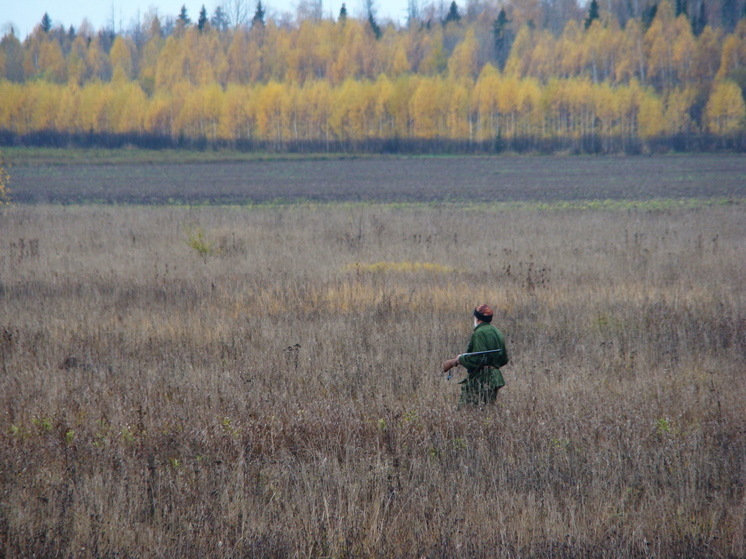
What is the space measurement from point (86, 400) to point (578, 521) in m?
4.36

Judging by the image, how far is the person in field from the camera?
5527mm

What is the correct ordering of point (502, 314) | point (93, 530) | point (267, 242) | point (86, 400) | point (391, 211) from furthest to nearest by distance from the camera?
point (391, 211)
point (267, 242)
point (502, 314)
point (86, 400)
point (93, 530)

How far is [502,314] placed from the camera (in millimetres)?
10328

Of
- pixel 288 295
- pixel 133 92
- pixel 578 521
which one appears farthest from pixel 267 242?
pixel 133 92

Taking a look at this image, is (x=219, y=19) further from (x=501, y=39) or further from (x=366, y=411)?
(x=366, y=411)

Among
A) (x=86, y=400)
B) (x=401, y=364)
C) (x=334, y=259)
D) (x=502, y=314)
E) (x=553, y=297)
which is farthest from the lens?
(x=334, y=259)

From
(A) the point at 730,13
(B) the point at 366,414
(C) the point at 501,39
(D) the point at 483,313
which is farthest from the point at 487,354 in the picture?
(A) the point at 730,13

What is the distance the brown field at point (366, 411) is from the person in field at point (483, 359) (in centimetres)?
19

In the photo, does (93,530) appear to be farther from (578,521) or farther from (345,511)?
(578,521)

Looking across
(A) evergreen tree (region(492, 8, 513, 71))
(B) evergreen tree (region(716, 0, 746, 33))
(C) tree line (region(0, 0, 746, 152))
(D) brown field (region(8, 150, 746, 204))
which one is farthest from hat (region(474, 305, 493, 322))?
(B) evergreen tree (region(716, 0, 746, 33))

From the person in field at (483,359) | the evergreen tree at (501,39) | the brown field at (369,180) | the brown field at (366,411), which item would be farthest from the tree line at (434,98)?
the person in field at (483,359)

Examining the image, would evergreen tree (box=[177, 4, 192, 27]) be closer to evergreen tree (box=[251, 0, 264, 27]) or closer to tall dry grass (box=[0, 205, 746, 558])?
evergreen tree (box=[251, 0, 264, 27])

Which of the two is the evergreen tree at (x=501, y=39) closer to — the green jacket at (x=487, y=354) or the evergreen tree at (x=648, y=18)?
the evergreen tree at (x=648, y=18)

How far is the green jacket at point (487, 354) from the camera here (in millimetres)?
5531
